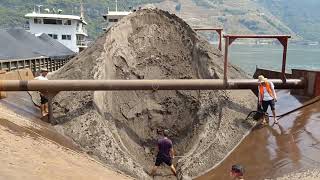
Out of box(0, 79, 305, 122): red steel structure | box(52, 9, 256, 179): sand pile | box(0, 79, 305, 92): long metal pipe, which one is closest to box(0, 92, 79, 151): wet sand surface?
box(52, 9, 256, 179): sand pile

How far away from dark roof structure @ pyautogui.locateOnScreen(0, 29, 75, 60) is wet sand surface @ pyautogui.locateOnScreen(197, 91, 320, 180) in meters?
16.6

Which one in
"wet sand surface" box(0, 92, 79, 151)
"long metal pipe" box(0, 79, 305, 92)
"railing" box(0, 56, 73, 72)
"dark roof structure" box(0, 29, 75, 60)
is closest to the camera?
"wet sand surface" box(0, 92, 79, 151)

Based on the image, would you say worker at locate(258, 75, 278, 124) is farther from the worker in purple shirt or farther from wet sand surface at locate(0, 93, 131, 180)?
wet sand surface at locate(0, 93, 131, 180)

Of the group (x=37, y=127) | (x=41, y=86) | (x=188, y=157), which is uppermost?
(x=41, y=86)

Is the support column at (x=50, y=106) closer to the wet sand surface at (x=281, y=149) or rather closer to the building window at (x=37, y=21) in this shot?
the wet sand surface at (x=281, y=149)

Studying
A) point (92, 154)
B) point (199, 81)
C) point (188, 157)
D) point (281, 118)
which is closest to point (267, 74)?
point (281, 118)

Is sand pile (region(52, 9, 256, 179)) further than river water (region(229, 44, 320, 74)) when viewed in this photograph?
No

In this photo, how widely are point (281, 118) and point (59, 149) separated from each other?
6780 millimetres

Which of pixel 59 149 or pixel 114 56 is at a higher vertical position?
pixel 114 56

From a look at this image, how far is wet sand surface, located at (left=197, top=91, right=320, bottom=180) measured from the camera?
31.9 feet

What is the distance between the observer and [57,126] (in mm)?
12438

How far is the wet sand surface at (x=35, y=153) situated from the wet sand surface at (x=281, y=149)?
3095 millimetres

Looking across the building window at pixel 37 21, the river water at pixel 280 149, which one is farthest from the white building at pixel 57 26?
the river water at pixel 280 149

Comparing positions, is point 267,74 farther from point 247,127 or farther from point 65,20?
point 65,20
